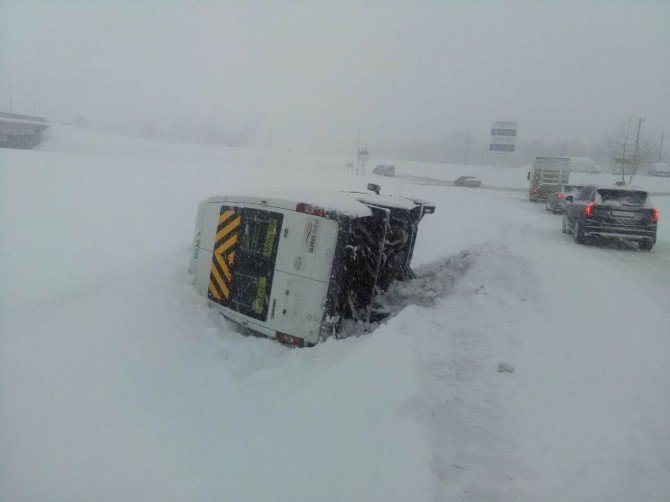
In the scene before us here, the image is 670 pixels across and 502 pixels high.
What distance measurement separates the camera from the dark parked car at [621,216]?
11.9m

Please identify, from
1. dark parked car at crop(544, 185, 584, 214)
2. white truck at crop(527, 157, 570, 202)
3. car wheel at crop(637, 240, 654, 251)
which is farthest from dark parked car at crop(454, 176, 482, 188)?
car wheel at crop(637, 240, 654, 251)

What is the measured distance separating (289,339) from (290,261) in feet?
2.82

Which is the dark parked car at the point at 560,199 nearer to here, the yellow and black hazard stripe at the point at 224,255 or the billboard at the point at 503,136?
the yellow and black hazard stripe at the point at 224,255

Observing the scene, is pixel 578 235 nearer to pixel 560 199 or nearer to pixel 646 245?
pixel 646 245

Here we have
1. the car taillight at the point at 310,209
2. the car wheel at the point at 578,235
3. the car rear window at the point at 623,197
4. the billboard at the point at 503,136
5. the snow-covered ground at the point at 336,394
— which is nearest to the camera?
the snow-covered ground at the point at 336,394

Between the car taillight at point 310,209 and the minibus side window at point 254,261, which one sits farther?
the minibus side window at point 254,261

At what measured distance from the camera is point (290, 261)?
5359mm

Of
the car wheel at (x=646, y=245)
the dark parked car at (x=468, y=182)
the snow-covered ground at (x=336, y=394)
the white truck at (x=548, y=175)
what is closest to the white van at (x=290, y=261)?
the snow-covered ground at (x=336, y=394)

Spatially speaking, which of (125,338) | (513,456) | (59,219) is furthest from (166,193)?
(513,456)

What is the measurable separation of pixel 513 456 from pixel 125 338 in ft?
12.9

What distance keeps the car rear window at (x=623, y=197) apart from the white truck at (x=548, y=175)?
1979 cm

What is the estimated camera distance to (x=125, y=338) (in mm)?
5195

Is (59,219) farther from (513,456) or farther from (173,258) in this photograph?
(513,456)

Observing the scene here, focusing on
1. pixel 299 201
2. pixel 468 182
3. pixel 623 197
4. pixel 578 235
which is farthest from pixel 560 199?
pixel 468 182
